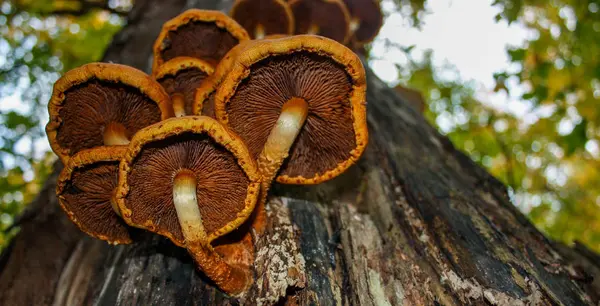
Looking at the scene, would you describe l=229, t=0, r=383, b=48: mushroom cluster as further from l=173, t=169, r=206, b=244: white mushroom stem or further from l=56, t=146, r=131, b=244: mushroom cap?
l=56, t=146, r=131, b=244: mushroom cap

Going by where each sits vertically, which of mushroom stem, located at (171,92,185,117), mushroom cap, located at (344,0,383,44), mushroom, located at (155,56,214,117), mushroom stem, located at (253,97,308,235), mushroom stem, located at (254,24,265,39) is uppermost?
mushroom cap, located at (344,0,383,44)

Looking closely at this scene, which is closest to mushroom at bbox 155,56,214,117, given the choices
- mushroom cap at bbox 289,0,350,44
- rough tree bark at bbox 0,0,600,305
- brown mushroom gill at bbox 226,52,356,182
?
brown mushroom gill at bbox 226,52,356,182

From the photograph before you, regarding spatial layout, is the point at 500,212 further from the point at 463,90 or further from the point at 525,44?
the point at 463,90

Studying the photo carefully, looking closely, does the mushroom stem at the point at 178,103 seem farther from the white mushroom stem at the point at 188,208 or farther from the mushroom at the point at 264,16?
the mushroom at the point at 264,16

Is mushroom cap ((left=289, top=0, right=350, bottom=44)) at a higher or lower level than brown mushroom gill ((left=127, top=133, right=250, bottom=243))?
higher

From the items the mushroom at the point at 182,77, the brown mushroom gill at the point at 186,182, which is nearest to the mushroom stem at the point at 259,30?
the mushroom at the point at 182,77

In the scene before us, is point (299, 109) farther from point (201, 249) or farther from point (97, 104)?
point (97, 104)
